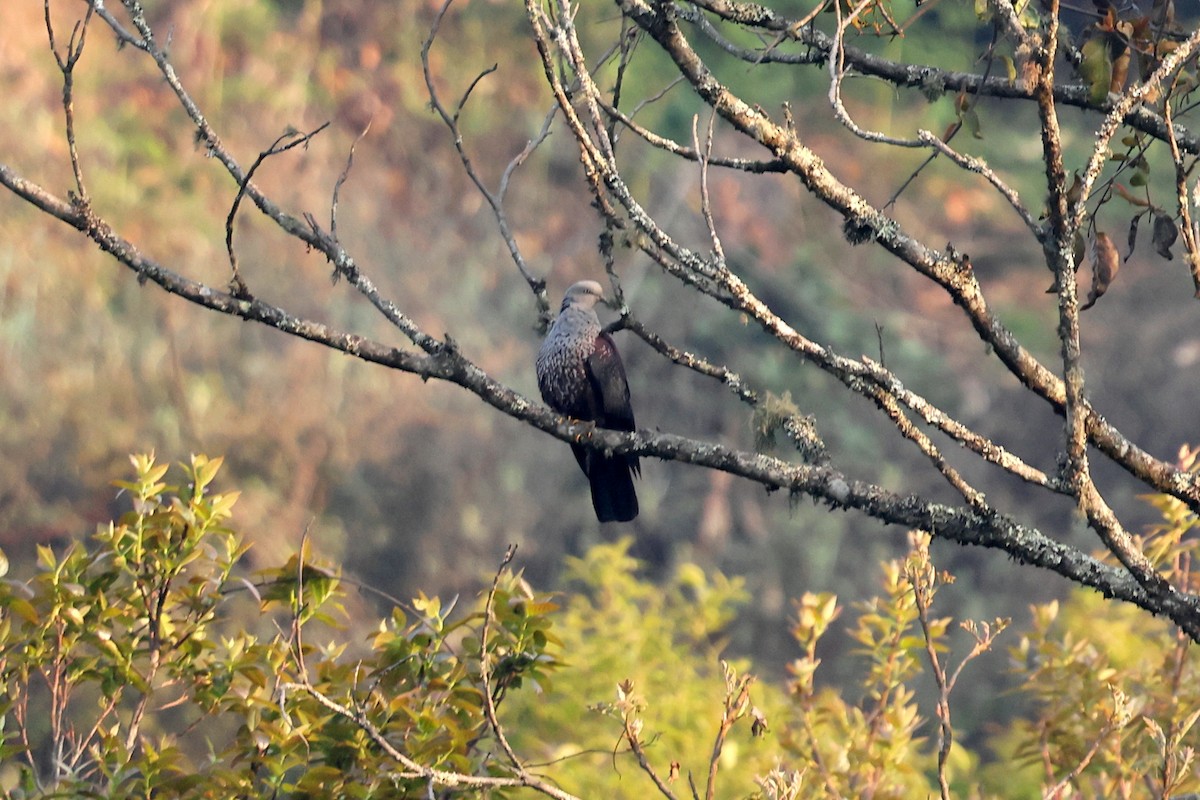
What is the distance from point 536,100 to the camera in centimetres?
1389

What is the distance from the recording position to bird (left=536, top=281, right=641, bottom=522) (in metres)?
4.89

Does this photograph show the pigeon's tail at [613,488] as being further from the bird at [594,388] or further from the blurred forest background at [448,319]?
the blurred forest background at [448,319]

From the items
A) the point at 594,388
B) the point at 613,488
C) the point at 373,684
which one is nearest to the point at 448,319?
the point at 594,388

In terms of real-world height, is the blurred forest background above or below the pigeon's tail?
above

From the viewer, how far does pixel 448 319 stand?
11062 mm

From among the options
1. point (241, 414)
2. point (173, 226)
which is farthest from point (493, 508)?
point (173, 226)

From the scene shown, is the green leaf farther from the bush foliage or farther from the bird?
the bird

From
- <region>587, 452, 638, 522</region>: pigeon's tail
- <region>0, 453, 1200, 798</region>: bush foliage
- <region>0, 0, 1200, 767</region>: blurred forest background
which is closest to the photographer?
<region>0, 453, 1200, 798</region>: bush foliage

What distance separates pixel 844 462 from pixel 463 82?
188 inches

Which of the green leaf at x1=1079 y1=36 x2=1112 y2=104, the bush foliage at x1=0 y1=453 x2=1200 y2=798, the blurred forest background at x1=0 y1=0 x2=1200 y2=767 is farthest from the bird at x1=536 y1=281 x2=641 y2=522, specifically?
the blurred forest background at x1=0 y1=0 x2=1200 y2=767

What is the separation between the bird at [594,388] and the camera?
16.0 feet

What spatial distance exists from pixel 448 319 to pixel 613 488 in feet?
20.9

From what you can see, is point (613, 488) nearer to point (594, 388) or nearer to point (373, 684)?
point (594, 388)

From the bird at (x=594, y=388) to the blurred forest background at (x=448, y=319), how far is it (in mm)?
4103
